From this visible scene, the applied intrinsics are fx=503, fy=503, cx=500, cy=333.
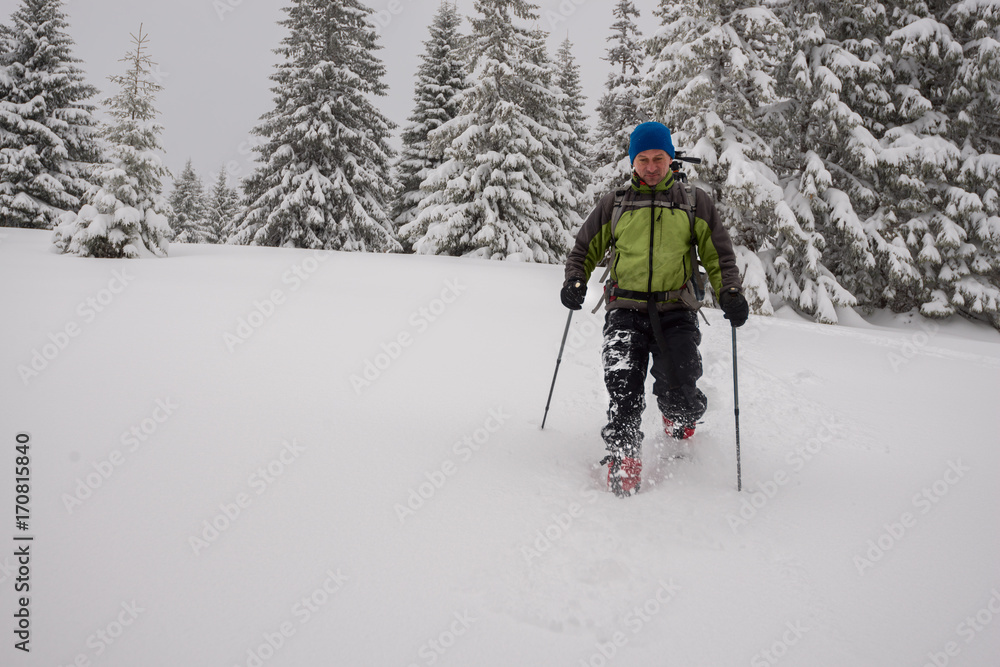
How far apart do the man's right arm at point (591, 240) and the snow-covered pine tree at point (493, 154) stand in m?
13.3

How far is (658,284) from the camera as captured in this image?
10.4 ft

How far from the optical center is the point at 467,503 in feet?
8.63

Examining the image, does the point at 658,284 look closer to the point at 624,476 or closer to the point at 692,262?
the point at 692,262

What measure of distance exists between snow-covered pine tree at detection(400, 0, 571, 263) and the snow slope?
1218 centimetres

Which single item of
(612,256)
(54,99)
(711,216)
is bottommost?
(612,256)

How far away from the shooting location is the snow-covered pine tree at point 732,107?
396 inches

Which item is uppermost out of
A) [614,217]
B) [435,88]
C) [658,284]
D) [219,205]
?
[435,88]

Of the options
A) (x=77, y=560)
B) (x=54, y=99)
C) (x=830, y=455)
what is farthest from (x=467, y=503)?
(x=54, y=99)

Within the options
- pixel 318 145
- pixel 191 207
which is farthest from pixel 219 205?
pixel 318 145

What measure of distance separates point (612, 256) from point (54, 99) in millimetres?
26907

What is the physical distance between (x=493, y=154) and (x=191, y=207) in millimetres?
34795

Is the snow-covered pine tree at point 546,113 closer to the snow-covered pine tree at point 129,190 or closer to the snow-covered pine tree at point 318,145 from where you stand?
the snow-covered pine tree at point 318,145

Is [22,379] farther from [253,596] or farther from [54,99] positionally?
[54,99]

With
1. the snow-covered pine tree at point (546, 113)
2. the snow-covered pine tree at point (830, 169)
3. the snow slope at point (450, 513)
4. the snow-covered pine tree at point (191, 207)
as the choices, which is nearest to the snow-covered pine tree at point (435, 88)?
the snow-covered pine tree at point (546, 113)
